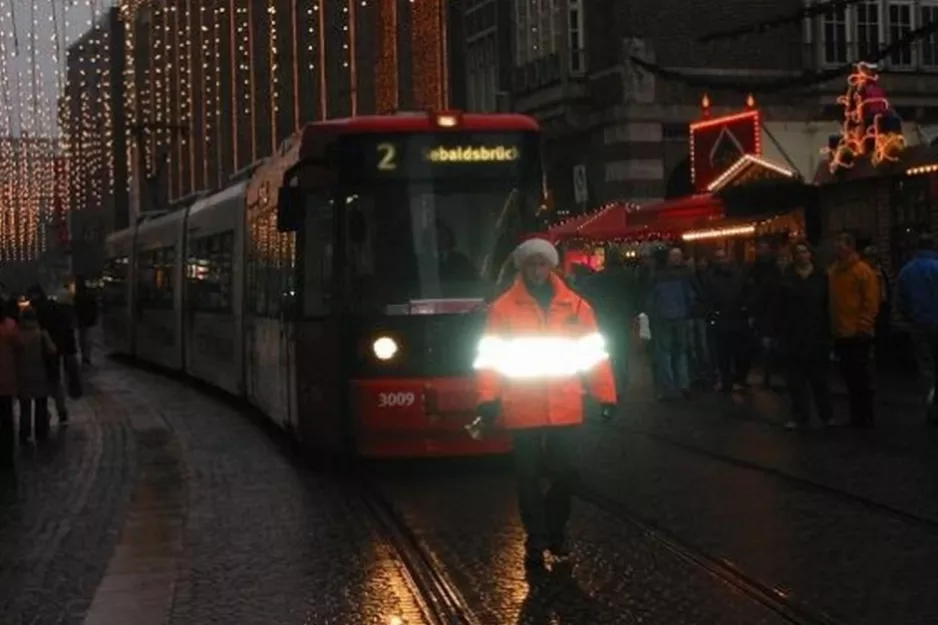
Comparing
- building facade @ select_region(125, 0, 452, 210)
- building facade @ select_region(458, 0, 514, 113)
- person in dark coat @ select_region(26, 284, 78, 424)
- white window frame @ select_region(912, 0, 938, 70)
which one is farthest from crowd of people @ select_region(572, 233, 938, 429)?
building facade @ select_region(458, 0, 514, 113)

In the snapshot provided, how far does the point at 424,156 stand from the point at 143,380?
60.2ft

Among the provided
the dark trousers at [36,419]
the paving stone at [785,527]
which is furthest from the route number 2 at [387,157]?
the dark trousers at [36,419]

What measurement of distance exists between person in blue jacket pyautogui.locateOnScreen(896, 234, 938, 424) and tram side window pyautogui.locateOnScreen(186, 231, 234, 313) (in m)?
9.40

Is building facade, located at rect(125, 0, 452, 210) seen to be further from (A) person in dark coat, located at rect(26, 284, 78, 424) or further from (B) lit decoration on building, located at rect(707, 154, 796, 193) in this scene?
(B) lit decoration on building, located at rect(707, 154, 796, 193)

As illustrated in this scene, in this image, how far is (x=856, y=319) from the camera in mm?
16109

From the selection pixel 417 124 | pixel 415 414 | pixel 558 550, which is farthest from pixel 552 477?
pixel 417 124

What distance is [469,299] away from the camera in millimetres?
13711

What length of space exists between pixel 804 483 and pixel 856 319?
13.6ft

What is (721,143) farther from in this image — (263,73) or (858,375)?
(263,73)

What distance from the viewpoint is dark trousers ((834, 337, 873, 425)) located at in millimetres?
16062

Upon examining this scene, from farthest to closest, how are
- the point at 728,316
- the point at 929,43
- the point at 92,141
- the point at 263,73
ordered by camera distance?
the point at 92,141, the point at 263,73, the point at 929,43, the point at 728,316

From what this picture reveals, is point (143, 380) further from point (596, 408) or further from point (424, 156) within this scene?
point (596, 408)

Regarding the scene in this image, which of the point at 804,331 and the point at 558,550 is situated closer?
the point at 558,550

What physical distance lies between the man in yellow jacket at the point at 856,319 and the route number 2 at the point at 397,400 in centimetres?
485
